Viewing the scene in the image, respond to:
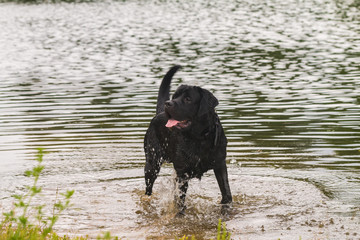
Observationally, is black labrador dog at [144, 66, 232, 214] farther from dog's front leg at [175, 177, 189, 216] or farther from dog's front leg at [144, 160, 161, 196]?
dog's front leg at [144, 160, 161, 196]

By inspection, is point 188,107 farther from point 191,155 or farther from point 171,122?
point 191,155

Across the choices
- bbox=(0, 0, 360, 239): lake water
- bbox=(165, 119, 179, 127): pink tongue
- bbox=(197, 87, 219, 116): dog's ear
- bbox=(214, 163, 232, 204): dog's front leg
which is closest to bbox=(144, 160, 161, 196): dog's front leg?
bbox=(0, 0, 360, 239): lake water

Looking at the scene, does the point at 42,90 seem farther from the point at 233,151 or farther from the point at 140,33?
the point at 140,33

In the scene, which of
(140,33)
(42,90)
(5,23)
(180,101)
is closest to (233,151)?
(180,101)

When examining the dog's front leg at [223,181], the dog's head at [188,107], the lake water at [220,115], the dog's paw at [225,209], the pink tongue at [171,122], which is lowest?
the lake water at [220,115]

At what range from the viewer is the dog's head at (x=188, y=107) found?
22.4 feet

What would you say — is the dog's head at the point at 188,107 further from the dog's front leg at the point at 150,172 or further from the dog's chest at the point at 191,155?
the dog's front leg at the point at 150,172

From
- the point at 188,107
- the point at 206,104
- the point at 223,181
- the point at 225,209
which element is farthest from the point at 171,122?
the point at 225,209

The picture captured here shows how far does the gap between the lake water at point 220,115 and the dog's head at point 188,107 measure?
1.17 metres

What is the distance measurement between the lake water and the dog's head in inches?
46.2

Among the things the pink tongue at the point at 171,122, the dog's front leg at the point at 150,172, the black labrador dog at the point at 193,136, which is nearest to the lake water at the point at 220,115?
the dog's front leg at the point at 150,172

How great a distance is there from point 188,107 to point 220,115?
5.45 metres

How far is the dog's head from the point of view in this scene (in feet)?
22.4

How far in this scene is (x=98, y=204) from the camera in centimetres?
779
